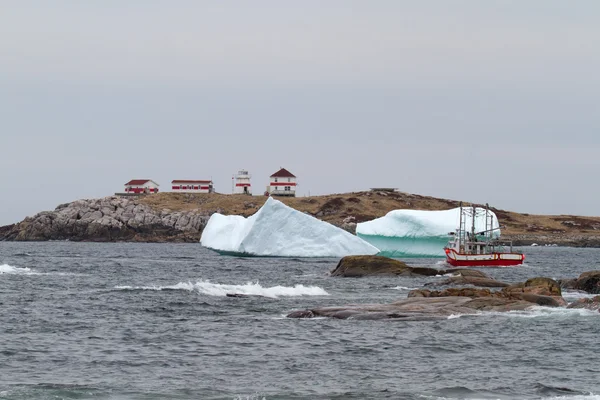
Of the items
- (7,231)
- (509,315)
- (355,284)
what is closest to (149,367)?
(509,315)

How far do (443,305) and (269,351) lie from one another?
11.7 meters

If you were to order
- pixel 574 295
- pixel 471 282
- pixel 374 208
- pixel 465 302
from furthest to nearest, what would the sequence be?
pixel 374 208 < pixel 471 282 < pixel 574 295 < pixel 465 302

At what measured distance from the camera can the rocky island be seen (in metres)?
144

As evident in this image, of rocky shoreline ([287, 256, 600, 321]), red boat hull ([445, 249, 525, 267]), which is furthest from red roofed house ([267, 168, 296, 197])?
rocky shoreline ([287, 256, 600, 321])

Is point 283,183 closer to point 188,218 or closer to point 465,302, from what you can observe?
point 188,218

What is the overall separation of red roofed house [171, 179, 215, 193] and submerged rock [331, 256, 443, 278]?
404ft

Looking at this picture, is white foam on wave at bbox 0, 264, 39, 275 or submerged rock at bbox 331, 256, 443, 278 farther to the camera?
submerged rock at bbox 331, 256, 443, 278

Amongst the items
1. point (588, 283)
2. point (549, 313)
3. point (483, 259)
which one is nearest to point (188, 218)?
point (483, 259)

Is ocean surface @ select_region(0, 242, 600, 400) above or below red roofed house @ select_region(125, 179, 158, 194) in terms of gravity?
below

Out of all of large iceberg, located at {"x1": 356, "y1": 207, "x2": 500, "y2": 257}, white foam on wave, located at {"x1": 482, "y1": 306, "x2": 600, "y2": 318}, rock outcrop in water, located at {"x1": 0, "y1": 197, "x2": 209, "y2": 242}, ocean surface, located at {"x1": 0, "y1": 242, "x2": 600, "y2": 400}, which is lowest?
ocean surface, located at {"x1": 0, "y1": 242, "x2": 600, "y2": 400}

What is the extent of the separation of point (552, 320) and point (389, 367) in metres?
11.5

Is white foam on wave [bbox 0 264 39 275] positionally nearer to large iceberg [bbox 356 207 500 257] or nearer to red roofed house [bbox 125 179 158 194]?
large iceberg [bbox 356 207 500 257]

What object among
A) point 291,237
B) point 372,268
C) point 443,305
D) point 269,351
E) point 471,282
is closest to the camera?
point 269,351

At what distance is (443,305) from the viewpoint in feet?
118
